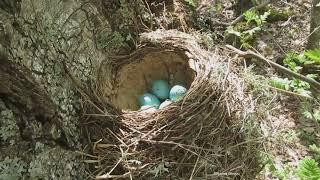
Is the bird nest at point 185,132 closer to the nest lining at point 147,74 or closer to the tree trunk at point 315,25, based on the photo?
the nest lining at point 147,74

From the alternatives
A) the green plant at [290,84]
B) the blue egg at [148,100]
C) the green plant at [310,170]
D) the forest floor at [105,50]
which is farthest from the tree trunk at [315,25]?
the green plant at [310,170]

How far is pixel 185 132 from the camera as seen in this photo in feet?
7.70

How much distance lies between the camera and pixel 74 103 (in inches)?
90.3

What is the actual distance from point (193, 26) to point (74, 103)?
1172mm

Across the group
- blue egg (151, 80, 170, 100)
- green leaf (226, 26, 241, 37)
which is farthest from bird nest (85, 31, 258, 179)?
green leaf (226, 26, 241, 37)

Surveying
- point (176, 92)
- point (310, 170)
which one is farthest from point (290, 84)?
point (310, 170)

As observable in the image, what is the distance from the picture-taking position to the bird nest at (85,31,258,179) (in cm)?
227

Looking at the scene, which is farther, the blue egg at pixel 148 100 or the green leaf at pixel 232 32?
the green leaf at pixel 232 32

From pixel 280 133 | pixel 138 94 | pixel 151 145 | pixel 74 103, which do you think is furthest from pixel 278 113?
pixel 74 103

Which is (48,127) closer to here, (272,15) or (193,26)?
(193,26)

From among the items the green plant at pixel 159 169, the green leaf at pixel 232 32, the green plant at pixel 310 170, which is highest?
the green leaf at pixel 232 32

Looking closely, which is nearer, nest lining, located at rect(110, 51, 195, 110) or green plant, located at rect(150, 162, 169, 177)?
green plant, located at rect(150, 162, 169, 177)

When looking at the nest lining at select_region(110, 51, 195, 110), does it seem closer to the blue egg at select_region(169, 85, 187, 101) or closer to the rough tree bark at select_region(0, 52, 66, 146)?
the blue egg at select_region(169, 85, 187, 101)

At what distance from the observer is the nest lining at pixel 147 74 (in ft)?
9.34
